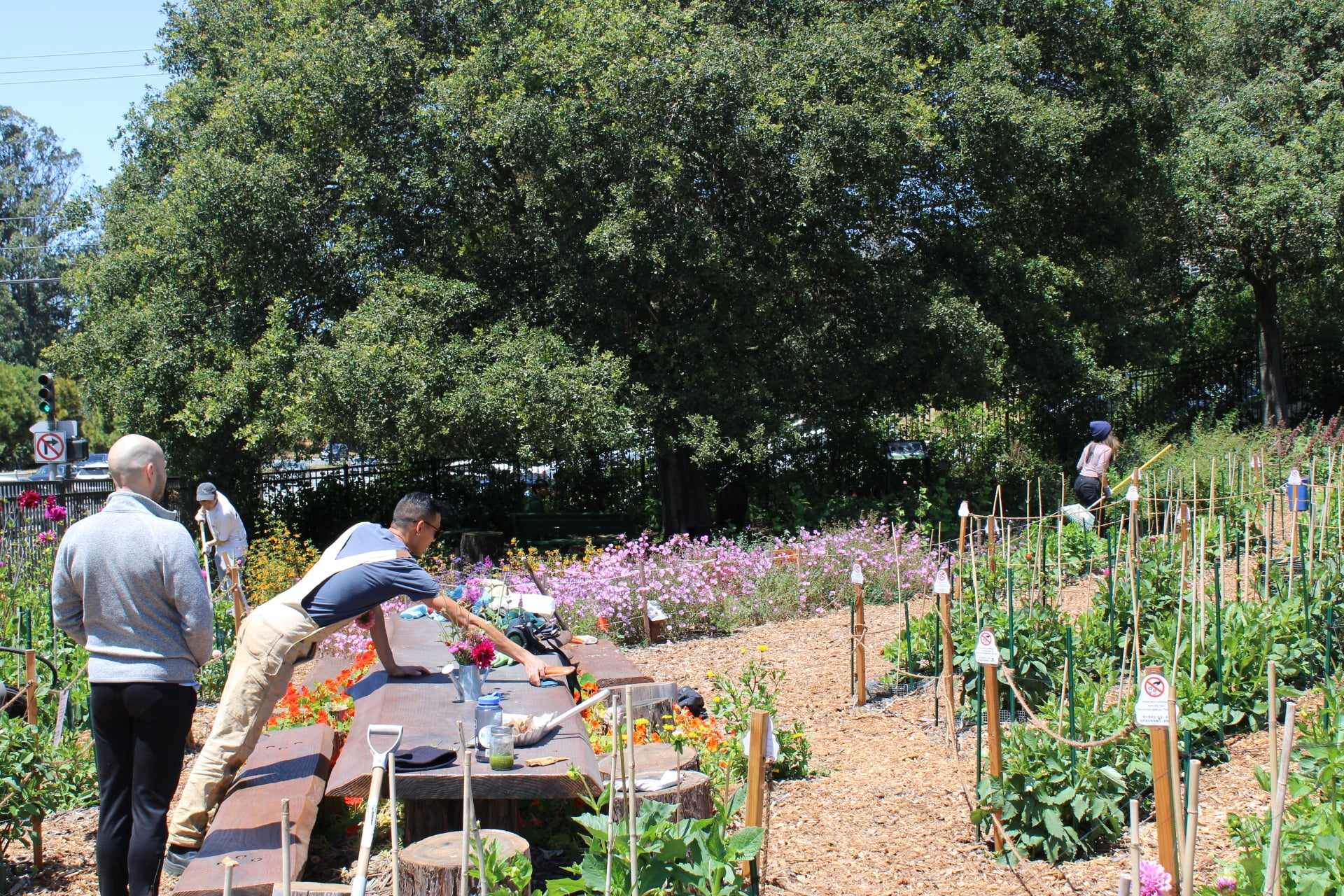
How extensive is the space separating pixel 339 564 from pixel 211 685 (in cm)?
359

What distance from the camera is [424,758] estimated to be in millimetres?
3617

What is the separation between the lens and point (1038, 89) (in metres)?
13.5

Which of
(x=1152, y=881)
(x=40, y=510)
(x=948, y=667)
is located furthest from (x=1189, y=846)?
(x=40, y=510)

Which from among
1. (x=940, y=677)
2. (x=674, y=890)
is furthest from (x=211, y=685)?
(x=674, y=890)

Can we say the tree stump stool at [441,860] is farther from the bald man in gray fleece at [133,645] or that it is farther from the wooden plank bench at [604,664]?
the wooden plank bench at [604,664]

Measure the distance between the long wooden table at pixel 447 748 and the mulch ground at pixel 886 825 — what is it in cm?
44

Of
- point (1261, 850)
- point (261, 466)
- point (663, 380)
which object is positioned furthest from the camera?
point (261, 466)

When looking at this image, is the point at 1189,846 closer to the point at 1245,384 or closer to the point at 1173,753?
the point at 1173,753

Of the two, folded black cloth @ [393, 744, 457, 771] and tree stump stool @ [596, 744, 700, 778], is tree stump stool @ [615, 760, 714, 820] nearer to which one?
tree stump stool @ [596, 744, 700, 778]

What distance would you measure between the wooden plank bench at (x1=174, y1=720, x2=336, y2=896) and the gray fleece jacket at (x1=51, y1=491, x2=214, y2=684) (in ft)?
1.75

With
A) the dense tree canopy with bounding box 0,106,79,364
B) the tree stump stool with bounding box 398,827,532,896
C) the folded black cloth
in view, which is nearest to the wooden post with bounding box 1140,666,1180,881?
the tree stump stool with bounding box 398,827,532,896

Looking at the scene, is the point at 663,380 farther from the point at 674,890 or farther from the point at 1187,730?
the point at 674,890

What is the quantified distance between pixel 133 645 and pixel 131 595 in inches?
6.2

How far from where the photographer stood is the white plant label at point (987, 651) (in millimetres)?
4246
